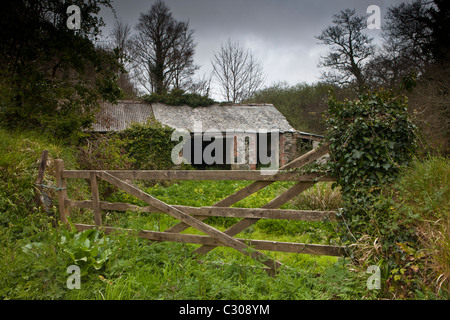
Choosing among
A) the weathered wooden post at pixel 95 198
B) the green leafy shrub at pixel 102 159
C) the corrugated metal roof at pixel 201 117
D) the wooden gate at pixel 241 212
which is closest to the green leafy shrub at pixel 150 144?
the corrugated metal roof at pixel 201 117

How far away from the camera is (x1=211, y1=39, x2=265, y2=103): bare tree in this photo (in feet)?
98.8

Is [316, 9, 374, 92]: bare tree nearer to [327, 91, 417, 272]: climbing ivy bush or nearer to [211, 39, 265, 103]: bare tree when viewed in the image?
[211, 39, 265, 103]: bare tree

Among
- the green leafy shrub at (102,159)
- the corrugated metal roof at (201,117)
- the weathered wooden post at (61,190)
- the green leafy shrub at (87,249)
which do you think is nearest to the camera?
the green leafy shrub at (87,249)

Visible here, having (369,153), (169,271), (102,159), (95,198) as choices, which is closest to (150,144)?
(102,159)

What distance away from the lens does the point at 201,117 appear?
20375mm

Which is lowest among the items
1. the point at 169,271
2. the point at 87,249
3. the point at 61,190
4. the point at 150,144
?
the point at 169,271

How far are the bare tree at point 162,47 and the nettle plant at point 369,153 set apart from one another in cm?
2453

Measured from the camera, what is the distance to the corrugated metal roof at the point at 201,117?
Answer: 19.3 meters

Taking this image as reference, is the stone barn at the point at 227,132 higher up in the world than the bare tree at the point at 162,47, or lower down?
lower down

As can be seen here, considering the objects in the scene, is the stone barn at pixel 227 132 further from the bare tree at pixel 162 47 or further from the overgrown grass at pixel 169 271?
the overgrown grass at pixel 169 271

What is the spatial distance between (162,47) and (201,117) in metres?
10.7

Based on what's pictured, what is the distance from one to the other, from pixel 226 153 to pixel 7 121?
1328 centimetres

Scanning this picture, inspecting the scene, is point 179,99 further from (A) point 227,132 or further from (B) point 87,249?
(B) point 87,249

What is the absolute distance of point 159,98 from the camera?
69.4 feet
